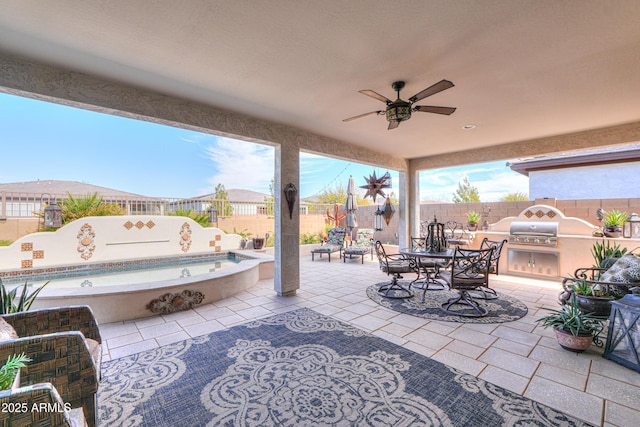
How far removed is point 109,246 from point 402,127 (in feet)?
23.0

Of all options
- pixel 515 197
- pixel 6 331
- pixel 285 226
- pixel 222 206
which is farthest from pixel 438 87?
pixel 515 197

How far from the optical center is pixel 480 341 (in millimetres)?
2947

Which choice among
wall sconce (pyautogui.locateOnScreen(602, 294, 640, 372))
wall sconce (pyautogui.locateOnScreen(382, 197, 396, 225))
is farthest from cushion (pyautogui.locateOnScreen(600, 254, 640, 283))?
wall sconce (pyautogui.locateOnScreen(382, 197, 396, 225))

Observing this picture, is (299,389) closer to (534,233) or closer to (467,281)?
(467,281)

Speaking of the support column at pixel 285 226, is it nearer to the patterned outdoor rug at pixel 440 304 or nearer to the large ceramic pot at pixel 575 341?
the patterned outdoor rug at pixel 440 304

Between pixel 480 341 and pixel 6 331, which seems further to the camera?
pixel 480 341

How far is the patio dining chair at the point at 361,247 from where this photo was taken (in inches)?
303

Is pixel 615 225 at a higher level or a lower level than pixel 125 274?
higher

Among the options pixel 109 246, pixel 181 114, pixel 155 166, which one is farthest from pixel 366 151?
pixel 155 166

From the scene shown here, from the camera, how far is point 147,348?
2812 mm

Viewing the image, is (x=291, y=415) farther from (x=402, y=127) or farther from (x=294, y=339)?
(x=402, y=127)

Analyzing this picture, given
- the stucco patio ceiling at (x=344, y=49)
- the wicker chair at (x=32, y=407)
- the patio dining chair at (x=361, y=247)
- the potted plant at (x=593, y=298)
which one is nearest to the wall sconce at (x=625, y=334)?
the potted plant at (x=593, y=298)

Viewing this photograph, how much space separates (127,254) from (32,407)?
22.6 ft

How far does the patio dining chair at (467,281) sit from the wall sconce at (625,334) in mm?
1259
